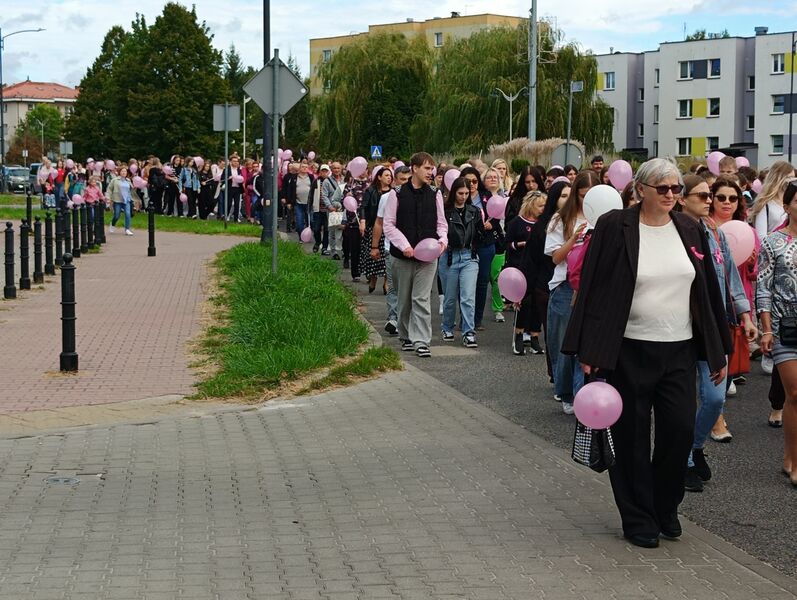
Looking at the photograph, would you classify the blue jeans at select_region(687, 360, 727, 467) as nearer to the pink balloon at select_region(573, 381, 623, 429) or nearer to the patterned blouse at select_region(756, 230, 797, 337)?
the patterned blouse at select_region(756, 230, 797, 337)

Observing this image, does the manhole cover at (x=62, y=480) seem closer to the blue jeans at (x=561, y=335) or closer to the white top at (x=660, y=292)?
the white top at (x=660, y=292)

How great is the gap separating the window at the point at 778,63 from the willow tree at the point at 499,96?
30.7 m

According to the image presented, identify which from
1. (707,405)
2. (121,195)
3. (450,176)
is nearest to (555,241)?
(707,405)

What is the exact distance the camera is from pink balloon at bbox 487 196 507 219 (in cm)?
1505

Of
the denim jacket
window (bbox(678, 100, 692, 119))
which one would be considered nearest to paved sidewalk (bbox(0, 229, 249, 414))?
the denim jacket

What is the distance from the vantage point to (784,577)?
5.78m

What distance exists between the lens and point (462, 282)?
1378 centimetres

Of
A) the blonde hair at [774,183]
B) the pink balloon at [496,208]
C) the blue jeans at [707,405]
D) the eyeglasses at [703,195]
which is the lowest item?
the blue jeans at [707,405]

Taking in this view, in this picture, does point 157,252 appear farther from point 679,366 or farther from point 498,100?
point 498,100

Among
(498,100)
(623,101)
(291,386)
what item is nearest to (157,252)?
(291,386)

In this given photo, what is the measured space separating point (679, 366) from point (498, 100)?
5950 centimetres

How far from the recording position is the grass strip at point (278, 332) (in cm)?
1116

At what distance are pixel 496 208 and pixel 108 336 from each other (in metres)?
4.45

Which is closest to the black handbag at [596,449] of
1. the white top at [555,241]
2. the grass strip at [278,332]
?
the white top at [555,241]
